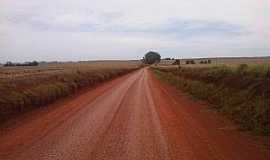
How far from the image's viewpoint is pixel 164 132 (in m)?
11.9

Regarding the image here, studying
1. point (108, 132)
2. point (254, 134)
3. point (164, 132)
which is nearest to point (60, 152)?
point (108, 132)

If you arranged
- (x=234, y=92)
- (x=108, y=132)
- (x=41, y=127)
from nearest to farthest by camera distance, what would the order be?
(x=108, y=132) < (x=41, y=127) < (x=234, y=92)

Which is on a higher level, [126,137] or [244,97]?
[244,97]

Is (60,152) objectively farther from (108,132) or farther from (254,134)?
(254,134)

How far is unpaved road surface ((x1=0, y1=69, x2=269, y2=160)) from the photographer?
9055 mm

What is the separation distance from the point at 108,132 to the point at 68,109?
649 cm

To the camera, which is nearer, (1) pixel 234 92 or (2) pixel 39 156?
(2) pixel 39 156

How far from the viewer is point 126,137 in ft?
36.4

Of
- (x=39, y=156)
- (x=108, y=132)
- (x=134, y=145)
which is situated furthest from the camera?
(x=108, y=132)

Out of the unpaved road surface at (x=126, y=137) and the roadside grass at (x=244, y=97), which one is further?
the roadside grass at (x=244, y=97)

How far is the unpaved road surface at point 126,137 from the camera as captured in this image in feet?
29.7

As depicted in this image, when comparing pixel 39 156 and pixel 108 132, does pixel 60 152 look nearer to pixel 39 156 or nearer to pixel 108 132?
pixel 39 156

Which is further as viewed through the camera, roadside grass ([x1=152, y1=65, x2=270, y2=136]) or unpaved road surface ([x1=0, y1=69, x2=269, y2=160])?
roadside grass ([x1=152, y1=65, x2=270, y2=136])

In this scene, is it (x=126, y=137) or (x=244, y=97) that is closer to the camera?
(x=126, y=137)
